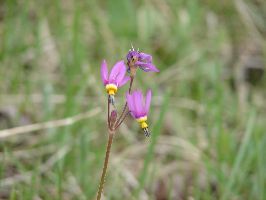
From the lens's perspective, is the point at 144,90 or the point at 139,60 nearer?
the point at 139,60

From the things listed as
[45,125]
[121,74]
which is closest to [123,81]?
[121,74]

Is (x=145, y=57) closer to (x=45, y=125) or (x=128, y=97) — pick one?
(x=128, y=97)

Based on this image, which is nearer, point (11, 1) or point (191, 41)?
point (11, 1)

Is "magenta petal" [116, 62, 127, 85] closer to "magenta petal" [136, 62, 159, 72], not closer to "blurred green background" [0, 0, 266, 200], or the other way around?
"magenta petal" [136, 62, 159, 72]

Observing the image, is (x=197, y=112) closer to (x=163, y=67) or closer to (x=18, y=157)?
(x=163, y=67)

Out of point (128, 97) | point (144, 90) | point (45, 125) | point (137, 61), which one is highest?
point (144, 90)

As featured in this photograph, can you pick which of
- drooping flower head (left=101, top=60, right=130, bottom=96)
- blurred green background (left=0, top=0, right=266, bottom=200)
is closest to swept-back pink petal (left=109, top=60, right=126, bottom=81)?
drooping flower head (left=101, top=60, right=130, bottom=96)

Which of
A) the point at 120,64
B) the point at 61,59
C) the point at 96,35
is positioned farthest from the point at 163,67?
the point at 120,64
